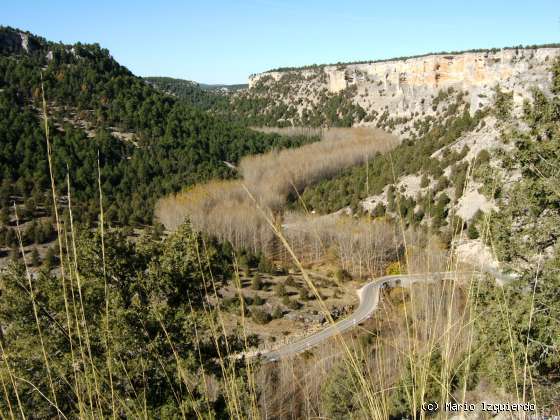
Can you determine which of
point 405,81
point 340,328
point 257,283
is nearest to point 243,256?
point 257,283

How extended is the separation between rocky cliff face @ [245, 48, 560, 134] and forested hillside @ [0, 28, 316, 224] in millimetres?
16008

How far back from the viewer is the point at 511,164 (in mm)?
6297

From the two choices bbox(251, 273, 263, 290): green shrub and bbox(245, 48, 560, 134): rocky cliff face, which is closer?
bbox(251, 273, 263, 290): green shrub

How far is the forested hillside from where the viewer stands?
30.2 metres

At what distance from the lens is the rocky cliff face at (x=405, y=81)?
150ft

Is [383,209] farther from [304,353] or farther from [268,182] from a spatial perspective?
[304,353]

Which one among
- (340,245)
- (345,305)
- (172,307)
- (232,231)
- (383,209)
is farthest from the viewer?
(383,209)

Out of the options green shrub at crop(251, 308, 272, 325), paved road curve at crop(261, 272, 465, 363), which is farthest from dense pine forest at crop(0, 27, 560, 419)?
paved road curve at crop(261, 272, 465, 363)

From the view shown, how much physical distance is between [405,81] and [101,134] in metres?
43.3

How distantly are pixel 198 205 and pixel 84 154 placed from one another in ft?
37.1

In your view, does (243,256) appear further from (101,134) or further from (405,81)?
(405,81)

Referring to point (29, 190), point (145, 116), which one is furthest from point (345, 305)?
point (145, 116)

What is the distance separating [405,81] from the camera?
63500mm

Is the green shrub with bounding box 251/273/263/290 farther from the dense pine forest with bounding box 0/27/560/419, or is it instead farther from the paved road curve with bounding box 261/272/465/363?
the paved road curve with bounding box 261/272/465/363
